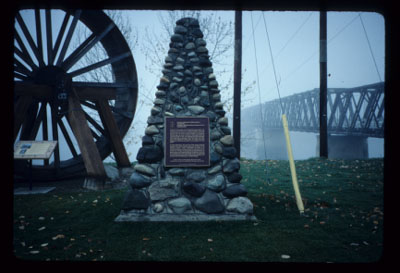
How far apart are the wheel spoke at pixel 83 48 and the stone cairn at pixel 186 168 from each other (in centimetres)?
568

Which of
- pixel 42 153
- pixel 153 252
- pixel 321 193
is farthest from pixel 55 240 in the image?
pixel 321 193

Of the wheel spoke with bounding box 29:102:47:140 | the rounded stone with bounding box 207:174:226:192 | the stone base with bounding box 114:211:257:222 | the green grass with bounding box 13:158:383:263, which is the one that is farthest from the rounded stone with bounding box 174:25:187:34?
the wheel spoke with bounding box 29:102:47:140

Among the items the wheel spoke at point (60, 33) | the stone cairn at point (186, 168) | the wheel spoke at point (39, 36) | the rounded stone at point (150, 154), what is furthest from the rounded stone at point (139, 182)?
the wheel spoke at point (60, 33)

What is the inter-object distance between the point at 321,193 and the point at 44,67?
32.4ft

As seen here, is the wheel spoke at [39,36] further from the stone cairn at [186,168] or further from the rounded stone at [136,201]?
the rounded stone at [136,201]

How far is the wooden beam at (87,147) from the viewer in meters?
6.90

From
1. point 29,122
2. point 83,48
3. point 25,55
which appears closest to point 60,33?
point 83,48

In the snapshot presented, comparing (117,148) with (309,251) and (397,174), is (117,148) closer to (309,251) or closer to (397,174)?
(309,251)

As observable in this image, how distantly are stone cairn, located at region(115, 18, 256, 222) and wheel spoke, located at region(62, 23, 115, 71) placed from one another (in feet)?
18.6

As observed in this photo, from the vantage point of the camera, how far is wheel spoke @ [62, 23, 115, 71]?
895 centimetres

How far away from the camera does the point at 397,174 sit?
2061 mm

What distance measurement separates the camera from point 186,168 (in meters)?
4.68

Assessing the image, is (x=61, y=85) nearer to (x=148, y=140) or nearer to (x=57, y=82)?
(x=57, y=82)

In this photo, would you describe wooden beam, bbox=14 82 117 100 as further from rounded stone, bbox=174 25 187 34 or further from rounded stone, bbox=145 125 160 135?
rounded stone, bbox=174 25 187 34
